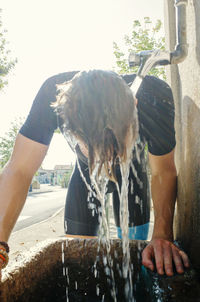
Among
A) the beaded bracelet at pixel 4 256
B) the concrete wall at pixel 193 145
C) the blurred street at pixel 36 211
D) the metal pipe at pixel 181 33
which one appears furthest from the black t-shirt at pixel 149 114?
the blurred street at pixel 36 211

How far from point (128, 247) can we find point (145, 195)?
757 mm

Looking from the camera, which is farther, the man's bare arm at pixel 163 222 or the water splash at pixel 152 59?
the water splash at pixel 152 59

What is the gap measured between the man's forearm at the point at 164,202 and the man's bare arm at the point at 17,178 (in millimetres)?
691

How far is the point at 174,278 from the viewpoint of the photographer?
1.07 metres

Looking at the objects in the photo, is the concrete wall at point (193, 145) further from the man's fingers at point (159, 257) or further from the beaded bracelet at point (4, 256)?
the beaded bracelet at point (4, 256)

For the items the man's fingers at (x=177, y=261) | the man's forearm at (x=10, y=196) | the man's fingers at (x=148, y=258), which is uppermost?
the man's forearm at (x=10, y=196)

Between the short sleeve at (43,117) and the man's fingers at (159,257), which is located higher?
the short sleeve at (43,117)

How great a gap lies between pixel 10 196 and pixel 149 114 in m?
0.92

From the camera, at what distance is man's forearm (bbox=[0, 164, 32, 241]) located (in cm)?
129

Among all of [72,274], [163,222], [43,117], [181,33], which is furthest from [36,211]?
[181,33]

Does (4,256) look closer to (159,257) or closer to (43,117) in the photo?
(159,257)

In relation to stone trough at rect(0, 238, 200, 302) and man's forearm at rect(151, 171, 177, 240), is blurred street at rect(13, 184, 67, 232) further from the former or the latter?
man's forearm at rect(151, 171, 177, 240)

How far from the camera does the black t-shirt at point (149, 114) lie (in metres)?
1.60

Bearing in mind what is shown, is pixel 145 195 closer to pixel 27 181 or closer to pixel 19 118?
pixel 27 181
